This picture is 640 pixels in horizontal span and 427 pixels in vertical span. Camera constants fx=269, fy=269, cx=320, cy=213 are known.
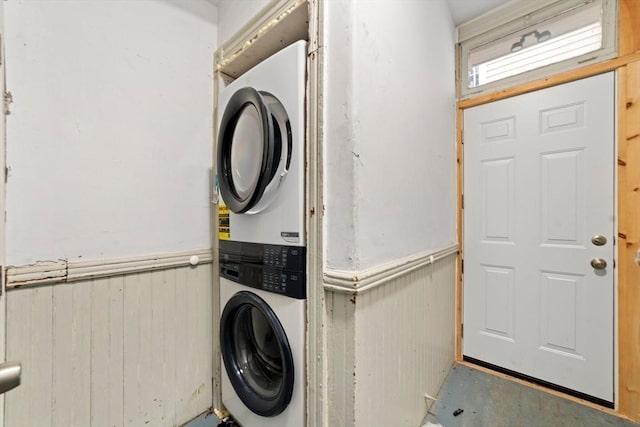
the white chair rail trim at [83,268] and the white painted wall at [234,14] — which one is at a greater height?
the white painted wall at [234,14]

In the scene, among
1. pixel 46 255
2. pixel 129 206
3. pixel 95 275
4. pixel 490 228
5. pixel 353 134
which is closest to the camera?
pixel 353 134

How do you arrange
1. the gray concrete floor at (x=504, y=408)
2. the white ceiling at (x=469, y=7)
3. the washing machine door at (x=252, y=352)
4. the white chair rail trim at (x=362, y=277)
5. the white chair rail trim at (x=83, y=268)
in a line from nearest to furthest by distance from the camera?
the white chair rail trim at (x=362, y=277)
the white chair rail trim at (x=83, y=268)
the washing machine door at (x=252, y=352)
the gray concrete floor at (x=504, y=408)
the white ceiling at (x=469, y=7)

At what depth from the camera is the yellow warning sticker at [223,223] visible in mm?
1414

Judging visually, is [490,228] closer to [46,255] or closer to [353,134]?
[353,134]

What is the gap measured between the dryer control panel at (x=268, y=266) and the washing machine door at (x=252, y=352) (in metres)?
0.09

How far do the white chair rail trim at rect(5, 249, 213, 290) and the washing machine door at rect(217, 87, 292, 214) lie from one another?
457 millimetres

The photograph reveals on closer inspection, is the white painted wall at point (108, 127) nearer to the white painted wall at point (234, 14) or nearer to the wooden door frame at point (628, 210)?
the white painted wall at point (234, 14)

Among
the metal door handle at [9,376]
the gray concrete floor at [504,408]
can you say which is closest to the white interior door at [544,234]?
the gray concrete floor at [504,408]

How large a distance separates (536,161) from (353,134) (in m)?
1.55

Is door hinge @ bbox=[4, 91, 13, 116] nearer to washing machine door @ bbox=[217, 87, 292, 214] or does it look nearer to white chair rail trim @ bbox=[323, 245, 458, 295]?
washing machine door @ bbox=[217, 87, 292, 214]

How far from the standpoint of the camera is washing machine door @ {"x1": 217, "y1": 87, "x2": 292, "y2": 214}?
107 cm

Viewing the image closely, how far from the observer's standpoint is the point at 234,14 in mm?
1477

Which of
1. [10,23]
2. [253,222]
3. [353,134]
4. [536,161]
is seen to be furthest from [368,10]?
[536,161]

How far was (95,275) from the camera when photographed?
119 centimetres
